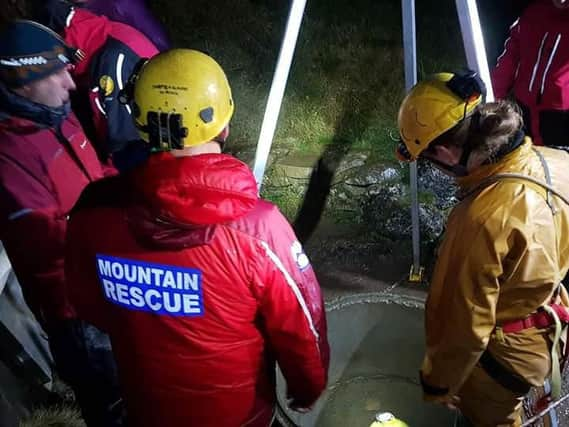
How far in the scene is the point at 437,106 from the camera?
190 cm

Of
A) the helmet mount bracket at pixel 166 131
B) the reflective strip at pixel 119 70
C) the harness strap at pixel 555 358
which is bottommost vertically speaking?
the harness strap at pixel 555 358

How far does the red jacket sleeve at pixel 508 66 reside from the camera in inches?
139

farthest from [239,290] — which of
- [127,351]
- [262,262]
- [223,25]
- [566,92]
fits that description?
[223,25]

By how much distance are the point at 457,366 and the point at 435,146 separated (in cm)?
79

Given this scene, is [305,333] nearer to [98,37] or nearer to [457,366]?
[457,366]

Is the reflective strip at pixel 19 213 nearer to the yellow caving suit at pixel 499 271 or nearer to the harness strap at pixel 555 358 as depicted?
the yellow caving suit at pixel 499 271

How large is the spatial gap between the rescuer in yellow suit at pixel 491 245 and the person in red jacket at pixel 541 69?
5.11 ft

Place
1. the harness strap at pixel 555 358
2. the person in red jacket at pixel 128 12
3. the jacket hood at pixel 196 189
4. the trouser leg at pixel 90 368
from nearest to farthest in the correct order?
the jacket hood at pixel 196 189 → the harness strap at pixel 555 358 → the trouser leg at pixel 90 368 → the person in red jacket at pixel 128 12

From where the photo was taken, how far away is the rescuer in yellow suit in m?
1.76

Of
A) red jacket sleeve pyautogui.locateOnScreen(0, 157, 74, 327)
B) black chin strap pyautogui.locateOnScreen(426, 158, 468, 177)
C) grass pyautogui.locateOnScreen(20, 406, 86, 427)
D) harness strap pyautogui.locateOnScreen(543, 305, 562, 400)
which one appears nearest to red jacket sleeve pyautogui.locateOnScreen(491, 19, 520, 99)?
black chin strap pyautogui.locateOnScreen(426, 158, 468, 177)

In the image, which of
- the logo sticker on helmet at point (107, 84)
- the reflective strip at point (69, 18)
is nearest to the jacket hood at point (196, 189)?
the logo sticker on helmet at point (107, 84)

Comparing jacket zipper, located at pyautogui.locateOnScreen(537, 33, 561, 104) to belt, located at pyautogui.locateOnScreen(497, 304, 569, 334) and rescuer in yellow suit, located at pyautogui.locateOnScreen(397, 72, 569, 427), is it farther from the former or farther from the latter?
belt, located at pyautogui.locateOnScreen(497, 304, 569, 334)

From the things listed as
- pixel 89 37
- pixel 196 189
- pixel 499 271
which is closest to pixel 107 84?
pixel 89 37

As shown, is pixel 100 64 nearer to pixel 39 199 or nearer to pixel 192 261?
pixel 39 199
